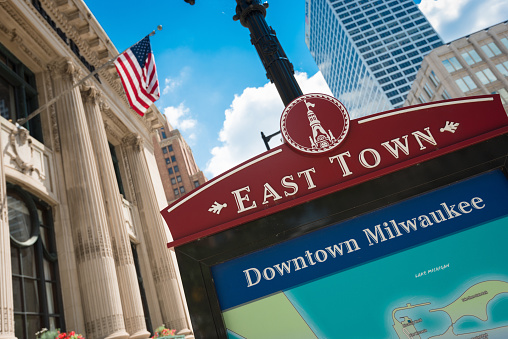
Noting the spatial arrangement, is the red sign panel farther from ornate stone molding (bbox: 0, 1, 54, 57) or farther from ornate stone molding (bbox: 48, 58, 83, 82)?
ornate stone molding (bbox: 48, 58, 83, 82)

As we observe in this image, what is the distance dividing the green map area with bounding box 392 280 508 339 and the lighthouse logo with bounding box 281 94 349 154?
3.89ft

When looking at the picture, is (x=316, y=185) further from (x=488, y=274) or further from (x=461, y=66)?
(x=461, y=66)

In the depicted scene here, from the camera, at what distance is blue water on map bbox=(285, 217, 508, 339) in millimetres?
2297

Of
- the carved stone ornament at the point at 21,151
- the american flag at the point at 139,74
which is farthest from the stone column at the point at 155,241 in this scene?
the american flag at the point at 139,74

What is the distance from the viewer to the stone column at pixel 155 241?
18.9m

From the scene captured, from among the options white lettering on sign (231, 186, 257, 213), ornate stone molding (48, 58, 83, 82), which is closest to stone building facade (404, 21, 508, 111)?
ornate stone molding (48, 58, 83, 82)

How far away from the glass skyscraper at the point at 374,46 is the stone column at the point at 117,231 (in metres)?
115

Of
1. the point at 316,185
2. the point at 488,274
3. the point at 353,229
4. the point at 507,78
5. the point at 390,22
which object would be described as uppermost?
the point at 390,22

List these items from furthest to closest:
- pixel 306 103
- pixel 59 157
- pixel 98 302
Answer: pixel 59 157 < pixel 98 302 < pixel 306 103

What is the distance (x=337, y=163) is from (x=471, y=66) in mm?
66078

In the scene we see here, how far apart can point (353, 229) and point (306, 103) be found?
1023 mm

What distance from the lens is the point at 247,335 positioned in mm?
2371

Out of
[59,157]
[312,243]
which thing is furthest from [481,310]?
[59,157]

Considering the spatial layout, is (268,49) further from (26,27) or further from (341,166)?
(26,27)
